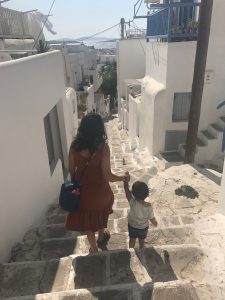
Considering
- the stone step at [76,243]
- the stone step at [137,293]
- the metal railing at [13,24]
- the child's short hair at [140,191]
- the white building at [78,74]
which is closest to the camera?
the stone step at [137,293]

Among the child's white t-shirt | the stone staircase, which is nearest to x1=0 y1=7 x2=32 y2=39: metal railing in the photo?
the stone staircase

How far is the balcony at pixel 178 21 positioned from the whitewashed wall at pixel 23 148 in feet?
15.7

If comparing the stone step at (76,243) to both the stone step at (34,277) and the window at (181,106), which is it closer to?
the stone step at (34,277)

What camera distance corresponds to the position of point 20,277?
3213 millimetres

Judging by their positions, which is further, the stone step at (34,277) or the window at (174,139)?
the window at (174,139)

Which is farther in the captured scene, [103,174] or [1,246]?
[1,246]

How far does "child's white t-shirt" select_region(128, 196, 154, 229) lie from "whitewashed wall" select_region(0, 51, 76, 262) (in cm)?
161

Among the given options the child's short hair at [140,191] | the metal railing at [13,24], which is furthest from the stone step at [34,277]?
the metal railing at [13,24]

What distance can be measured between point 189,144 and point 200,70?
222 cm

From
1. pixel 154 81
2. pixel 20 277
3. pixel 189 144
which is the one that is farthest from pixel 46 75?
pixel 154 81

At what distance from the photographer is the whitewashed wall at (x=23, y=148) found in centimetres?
371

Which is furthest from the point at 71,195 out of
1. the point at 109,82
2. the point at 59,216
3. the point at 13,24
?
the point at 109,82

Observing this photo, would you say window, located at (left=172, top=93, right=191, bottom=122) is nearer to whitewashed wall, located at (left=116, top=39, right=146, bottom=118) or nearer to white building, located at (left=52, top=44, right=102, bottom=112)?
white building, located at (left=52, top=44, right=102, bottom=112)

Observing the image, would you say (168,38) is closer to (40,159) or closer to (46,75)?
(46,75)
